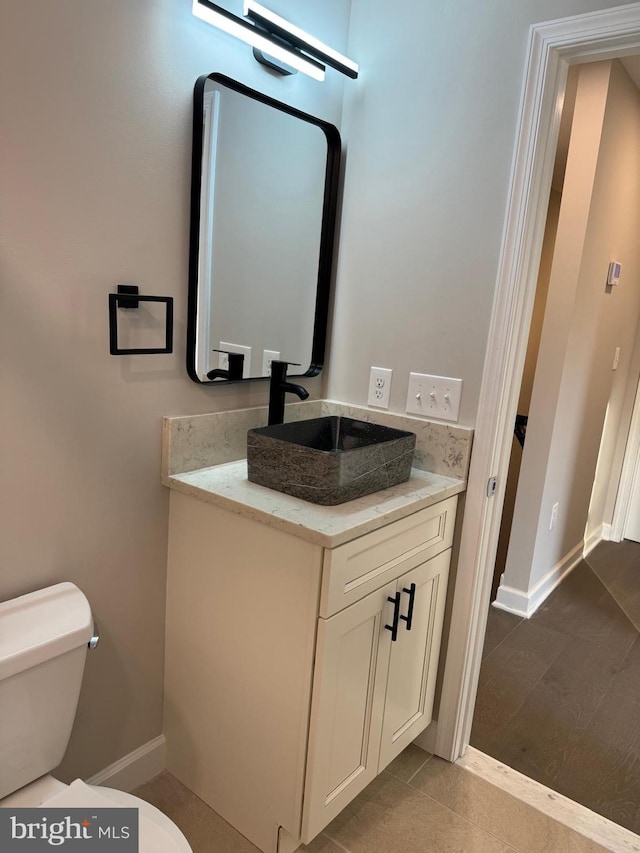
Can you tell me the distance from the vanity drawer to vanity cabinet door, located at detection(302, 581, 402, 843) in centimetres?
4

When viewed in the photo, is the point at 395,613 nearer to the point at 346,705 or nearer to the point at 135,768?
the point at 346,705

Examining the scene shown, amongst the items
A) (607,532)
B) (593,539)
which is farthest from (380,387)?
(607,532)

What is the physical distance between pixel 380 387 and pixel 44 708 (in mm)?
1243

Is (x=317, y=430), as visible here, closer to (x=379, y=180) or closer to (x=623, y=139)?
(x=379, y=180)

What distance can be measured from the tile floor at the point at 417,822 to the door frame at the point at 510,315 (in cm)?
16

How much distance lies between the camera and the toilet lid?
3.75ft

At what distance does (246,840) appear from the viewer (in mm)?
1610

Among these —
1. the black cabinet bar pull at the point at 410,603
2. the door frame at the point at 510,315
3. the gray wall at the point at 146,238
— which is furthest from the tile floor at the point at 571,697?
the gray wall at the point at 146,238

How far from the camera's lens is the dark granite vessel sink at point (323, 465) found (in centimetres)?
150

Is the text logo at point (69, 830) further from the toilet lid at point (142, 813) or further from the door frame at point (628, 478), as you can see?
the door frame at point (628, 478)

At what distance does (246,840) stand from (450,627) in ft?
2.65

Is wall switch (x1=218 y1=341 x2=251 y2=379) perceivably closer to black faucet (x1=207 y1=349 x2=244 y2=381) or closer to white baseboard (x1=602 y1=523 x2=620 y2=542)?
black faucet (x1=207 y1=349 x2=244 y2=381)

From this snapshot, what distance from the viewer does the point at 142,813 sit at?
1.21 metres

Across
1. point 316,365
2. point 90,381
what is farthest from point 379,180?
point 90,381
